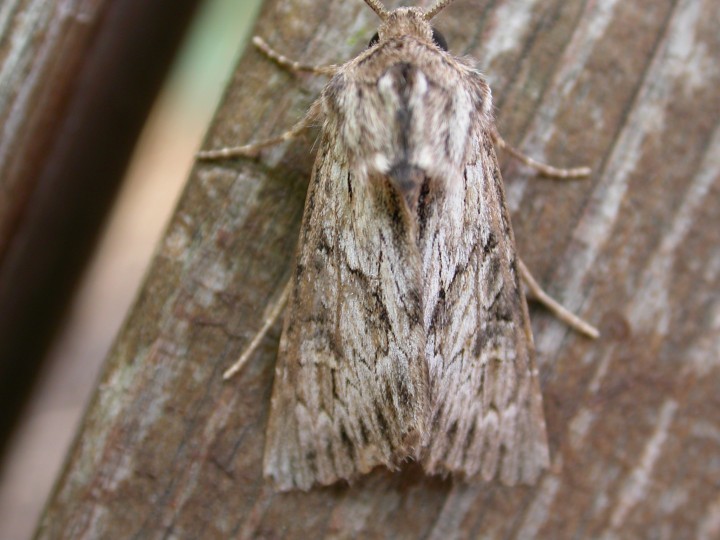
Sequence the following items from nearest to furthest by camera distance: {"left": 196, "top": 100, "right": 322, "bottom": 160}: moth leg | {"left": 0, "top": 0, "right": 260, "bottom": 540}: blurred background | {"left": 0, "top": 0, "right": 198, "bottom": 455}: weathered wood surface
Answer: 1. {"left": 0, "top": 0, "right": 198, "bottom": 455}: weathered wood surface
2. {"left": 196, "top": 100, "right": 322, "bottom": 160}: moth leg
3. {"left": 0, "top": 0, "right": 260, "bottom": 540}: blurred background

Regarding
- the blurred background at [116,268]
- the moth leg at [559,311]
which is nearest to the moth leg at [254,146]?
the blurred background at [116,268]

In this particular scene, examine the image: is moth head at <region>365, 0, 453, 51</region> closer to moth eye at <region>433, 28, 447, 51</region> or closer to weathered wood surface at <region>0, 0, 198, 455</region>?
moth eye at <region>433, 28, 447, 51</region>

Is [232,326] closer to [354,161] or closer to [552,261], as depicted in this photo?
[354,161]

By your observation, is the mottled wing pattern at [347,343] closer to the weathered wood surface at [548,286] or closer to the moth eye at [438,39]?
the weathered wood surface at [548,286]

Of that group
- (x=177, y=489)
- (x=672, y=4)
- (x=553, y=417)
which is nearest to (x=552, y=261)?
(x=553, y=417)

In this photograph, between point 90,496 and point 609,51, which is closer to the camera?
point 90,496

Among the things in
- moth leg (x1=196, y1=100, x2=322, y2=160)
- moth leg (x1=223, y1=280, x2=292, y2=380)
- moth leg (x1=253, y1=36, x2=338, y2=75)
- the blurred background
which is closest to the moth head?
moth leg (x1=253, y1=36, x2=338, y2=75)

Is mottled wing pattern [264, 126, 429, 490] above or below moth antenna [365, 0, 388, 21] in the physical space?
below
